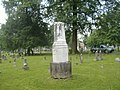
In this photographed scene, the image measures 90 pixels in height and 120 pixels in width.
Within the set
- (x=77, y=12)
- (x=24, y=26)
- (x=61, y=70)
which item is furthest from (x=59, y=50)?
(x=24, y=26)

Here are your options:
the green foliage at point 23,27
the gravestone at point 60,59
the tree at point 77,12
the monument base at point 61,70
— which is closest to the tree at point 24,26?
the green foliage at point 23,27

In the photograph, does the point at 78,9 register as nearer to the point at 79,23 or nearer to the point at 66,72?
the point at 79,23

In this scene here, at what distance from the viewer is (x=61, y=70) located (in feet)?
37.1

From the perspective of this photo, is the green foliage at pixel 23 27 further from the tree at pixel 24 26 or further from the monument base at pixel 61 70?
the monument base at pixel 61 70

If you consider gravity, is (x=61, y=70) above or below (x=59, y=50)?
below

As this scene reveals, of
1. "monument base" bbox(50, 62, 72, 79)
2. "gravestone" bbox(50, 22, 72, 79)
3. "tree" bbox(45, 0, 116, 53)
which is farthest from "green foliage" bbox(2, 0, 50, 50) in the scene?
"monument base" bbox(50, 62, 72, 79)

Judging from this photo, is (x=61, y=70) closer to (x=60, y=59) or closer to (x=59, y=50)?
(x=60, y=59)

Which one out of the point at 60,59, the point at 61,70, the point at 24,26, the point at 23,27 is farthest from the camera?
the point at 24,26

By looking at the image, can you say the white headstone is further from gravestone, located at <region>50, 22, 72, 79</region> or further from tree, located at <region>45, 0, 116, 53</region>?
tree, located at <region>45, 0, 116, 53</region>

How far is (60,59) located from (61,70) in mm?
568

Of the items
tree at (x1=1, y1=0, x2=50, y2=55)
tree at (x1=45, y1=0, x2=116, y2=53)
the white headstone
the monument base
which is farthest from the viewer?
tree at (x1=1, y1=0, x2=50, y2=55)

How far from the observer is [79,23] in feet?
111

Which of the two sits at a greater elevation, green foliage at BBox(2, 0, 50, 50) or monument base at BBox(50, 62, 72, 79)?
green foliage at BBox(2, 0, 50, 50)

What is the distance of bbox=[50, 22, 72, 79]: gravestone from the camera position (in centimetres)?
1132
